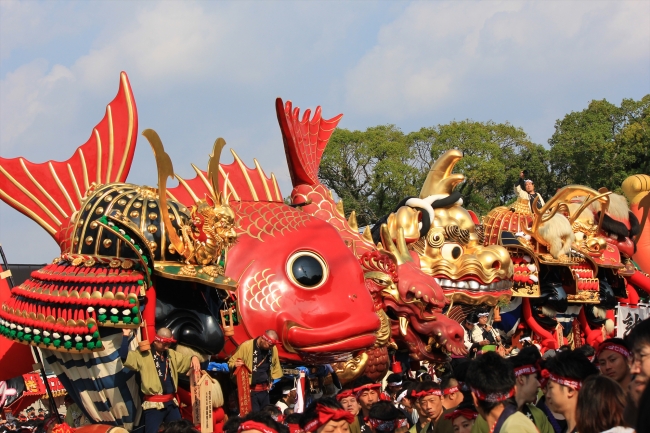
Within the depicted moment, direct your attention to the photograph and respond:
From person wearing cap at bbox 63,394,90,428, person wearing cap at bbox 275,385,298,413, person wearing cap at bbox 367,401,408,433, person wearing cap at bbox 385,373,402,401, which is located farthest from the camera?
person wearing cap at bbox 385,373,402,401

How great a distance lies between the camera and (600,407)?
3170 millimetres

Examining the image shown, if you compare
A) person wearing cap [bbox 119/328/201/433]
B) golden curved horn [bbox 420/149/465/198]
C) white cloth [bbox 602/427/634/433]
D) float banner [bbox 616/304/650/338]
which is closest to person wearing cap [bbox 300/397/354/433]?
white cloth [bbox 602/427/634/433]

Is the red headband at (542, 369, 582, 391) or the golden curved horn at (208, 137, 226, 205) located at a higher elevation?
the golden curved horn at (208, 137, 226, 205)

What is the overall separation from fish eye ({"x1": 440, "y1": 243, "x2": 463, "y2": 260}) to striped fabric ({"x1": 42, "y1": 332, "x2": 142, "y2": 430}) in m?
4.39

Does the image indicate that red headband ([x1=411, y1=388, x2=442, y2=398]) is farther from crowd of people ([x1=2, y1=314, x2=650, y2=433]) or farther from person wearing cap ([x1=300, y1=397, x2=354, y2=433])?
person wearing cap ([x1=300, y1=397, x2=354, y2=433])

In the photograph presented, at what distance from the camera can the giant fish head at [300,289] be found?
6.40 metres

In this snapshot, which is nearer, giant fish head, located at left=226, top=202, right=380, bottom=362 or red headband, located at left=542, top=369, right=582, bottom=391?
red headband, located at left=542, top=369, right=582, bottom=391

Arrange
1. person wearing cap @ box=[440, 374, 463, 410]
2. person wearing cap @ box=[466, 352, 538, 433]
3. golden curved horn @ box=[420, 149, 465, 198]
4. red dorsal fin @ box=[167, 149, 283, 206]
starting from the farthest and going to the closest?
1. golden curved horn @ box=[420, 149, 465, 198]
2. red dorsal fin @ box=[167, 149, 283, 206]
3. person wearing cap @ box=[440, 374, 463, 410]
4. person wearing cap @ box=[466, 352, 538, 433]

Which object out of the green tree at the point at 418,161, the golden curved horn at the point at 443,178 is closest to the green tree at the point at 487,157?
the green tree at the point at 418,161

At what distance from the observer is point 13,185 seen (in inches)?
275

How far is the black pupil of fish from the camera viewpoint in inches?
258

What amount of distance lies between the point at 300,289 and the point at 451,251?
10.4 ft

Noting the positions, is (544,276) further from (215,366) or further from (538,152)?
(538,152)

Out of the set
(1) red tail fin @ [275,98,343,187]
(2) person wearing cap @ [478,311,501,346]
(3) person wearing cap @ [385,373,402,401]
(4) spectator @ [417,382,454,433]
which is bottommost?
(3) person wearing cap @ [385,373,402,401]
